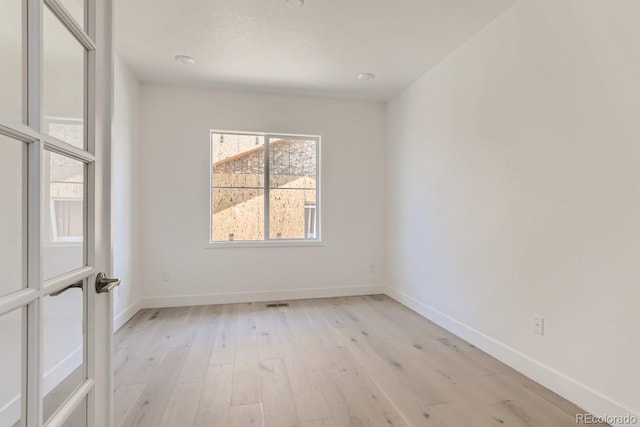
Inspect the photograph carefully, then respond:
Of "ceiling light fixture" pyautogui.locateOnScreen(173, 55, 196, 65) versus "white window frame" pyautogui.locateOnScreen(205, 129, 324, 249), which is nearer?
"ceiling light fixture" pyautogui.locateOnScreen(173, 55, 196, 65)

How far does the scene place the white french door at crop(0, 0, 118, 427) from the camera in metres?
0.65

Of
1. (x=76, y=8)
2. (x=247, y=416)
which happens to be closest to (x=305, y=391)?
(x=247, y=416)

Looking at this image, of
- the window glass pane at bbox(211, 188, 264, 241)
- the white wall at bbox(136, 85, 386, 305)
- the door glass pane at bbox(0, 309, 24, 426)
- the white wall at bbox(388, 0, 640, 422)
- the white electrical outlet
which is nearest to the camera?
the door glass pane at bbox(0, 309, 24, 426)

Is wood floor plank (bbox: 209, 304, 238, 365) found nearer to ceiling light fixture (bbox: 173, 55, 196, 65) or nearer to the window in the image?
the window

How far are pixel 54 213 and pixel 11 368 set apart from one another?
1.18 feet

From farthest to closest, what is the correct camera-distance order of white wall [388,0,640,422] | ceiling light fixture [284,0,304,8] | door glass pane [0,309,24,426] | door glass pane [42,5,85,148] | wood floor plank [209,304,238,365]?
1. wood floor plank [209,304,238,365]
2. ceiling light fixture [284,0,304,8]
3. white wall [388,0,640,422]
4. door glass pane [42,5,85,148]
5. door glass pane [0,309,24,426]

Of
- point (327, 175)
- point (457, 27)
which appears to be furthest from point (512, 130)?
point (327, 175)

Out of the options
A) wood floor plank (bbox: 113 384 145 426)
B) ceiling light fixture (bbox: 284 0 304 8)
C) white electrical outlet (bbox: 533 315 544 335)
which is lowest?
wood floor plank (bbox: 113 384 145 426)

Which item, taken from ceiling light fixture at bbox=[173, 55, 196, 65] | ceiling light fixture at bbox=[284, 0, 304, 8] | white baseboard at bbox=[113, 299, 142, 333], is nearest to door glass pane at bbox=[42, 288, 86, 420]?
ceiling light fixture at bbox=[284, 0, 304, 8]

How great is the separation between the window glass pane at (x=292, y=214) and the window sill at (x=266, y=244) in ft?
0.43

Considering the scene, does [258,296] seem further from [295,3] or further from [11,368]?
A: [11,368]

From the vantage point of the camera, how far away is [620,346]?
1.61 metres

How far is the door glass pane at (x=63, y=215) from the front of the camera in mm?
746

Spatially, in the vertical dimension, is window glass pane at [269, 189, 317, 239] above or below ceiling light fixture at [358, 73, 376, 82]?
below
